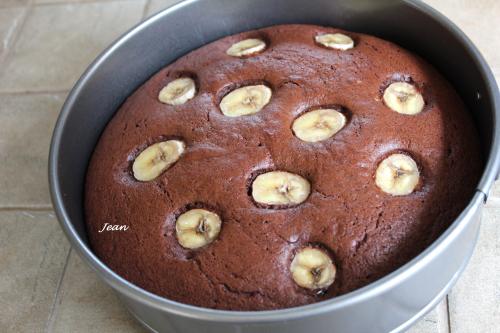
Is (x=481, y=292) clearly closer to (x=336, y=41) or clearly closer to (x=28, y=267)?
(x=336, y=41)

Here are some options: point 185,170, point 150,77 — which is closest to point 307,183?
point 185,170

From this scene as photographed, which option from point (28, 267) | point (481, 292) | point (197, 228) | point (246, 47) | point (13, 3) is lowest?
point (28, 267)

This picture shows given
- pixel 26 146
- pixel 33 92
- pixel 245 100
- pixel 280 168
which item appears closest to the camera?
pixel 280 168

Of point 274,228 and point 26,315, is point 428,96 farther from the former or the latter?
point 26,315

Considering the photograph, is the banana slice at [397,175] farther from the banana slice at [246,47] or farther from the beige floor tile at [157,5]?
the beige floor tile at [157,5]

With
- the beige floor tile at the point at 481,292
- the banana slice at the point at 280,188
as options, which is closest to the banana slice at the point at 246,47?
the banana slice at the point at 280,188

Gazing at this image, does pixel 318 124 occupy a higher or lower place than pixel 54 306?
higher

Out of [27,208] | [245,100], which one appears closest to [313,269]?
[245,100]
